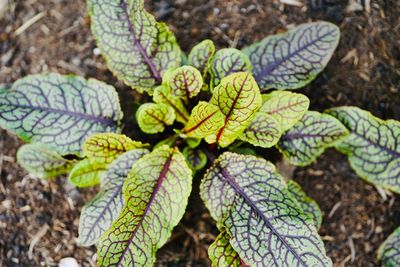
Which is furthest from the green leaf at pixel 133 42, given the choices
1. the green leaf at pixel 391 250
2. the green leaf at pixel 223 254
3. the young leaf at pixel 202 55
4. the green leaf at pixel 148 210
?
the green leaf at pixel 391 250

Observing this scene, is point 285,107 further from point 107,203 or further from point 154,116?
point 107,203

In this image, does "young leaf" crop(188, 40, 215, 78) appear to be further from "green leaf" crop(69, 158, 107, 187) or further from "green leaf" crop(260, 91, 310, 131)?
"green leaf" crop(69, 158, 107, 187)

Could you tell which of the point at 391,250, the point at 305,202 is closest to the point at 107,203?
the point at 305,202

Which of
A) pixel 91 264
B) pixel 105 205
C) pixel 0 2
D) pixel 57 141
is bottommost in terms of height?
pixel 91 264

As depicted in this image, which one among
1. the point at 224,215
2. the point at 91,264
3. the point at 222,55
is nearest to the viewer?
the point at 224,215

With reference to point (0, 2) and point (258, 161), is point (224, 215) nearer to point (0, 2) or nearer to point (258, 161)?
point (258, 161)

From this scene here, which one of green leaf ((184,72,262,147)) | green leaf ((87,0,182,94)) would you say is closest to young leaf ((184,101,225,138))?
green leaf ((184,72,262,147))

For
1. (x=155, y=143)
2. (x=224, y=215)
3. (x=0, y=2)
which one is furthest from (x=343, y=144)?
(x=0, y=2)
